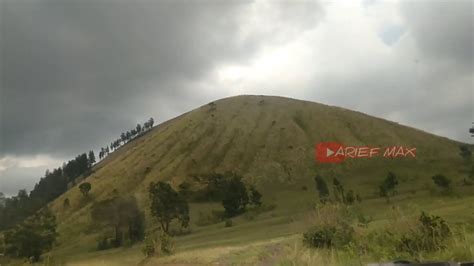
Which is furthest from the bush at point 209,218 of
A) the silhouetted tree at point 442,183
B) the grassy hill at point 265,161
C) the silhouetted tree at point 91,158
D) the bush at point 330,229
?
the silhouetted tree at point 91,158

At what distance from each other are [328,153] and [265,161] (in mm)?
14891

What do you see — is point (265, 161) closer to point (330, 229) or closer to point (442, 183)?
point (442, 183)

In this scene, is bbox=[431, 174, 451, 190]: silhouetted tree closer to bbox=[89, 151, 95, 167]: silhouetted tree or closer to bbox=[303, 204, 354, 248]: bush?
bbox=[303, 204, 354, 248]: bush

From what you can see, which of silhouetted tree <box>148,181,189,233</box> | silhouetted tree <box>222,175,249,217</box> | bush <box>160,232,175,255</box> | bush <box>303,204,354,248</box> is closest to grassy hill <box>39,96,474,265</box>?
silhouetted tree <box>148,181,189,233</box>

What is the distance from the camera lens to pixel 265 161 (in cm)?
11331

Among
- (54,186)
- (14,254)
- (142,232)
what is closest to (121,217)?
(142,232)

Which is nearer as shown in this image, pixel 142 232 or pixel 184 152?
pixel 142 232

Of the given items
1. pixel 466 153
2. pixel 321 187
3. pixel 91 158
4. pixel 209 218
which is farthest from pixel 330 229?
pixel 91 158

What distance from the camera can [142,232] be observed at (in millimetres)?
75188

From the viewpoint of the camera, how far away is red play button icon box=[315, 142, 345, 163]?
110m

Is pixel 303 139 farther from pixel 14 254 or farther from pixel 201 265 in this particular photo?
pixel 201 265

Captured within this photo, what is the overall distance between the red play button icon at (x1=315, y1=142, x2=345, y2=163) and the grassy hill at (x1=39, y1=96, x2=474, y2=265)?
169 cm

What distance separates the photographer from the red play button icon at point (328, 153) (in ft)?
360

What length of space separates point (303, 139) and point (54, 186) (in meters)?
66.2
